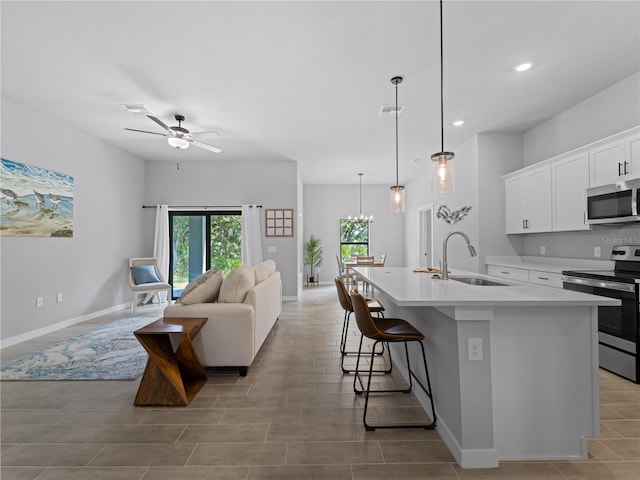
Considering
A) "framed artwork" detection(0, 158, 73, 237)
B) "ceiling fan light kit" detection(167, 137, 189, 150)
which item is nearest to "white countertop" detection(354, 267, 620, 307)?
"ceiling fan light kit" detection(167, 137, 189, 150)

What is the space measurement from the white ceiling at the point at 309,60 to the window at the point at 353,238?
4.79 m

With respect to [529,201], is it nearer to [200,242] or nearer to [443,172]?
[443,172]

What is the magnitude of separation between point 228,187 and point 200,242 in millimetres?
1276

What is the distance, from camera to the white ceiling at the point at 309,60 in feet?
7.47

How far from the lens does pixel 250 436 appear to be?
1924mm

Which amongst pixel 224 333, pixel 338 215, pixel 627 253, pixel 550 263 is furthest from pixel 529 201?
pixel 338 215

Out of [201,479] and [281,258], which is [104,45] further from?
[281,258]

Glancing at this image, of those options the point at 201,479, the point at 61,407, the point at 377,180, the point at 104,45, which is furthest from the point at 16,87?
the point at 377,180

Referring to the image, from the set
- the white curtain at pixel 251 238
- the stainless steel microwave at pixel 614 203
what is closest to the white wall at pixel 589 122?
the stainless steel microwave at pixel 614 203

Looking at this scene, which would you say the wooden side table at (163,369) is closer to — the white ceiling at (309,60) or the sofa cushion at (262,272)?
the sofa cushion at (262,272)

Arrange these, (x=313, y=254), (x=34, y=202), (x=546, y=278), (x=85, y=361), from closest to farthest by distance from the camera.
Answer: (x=85, y=361) → (x=546, y=278) → (x=34, y=202) → (x=313, y=254)

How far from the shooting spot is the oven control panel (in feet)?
9.01

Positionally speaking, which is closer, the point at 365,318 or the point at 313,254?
the point at 365,318

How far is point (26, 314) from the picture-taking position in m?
3.80
